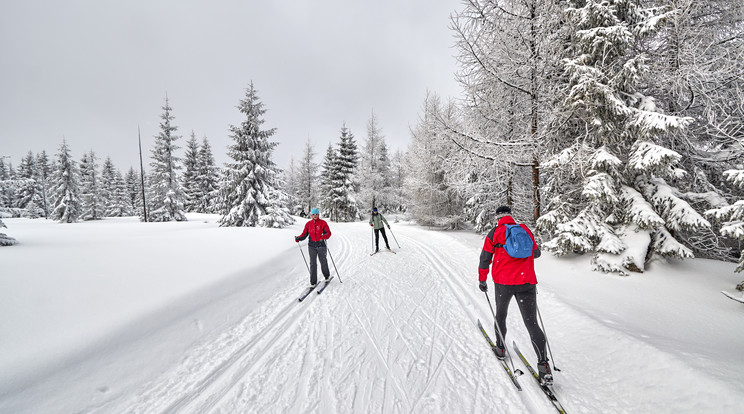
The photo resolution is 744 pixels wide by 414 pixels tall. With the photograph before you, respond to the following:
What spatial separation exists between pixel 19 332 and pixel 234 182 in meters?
17.7

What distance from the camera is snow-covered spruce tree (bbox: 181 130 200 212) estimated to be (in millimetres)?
33944

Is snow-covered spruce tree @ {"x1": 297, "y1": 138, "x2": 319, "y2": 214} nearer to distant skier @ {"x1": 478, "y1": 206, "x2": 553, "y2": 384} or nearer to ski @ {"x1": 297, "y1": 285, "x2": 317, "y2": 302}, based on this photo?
ski @ {"x1": 297, "y1": 285, "x2": 317, "y2": 302}

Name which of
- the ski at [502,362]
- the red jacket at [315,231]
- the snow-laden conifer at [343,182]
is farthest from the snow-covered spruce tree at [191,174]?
the ski at [502,362]

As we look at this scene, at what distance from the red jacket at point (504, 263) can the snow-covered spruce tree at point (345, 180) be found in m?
Result: 24.4

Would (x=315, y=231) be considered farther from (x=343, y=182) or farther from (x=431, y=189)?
(x=343, y=182)

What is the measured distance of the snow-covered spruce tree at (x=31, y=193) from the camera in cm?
3703

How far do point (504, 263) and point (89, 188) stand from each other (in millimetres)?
48704

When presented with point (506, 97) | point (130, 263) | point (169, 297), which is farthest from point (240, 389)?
point (506, 97)

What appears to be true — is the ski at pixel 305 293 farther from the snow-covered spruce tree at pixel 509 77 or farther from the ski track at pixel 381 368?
the snow-covered spruce tree at pixel 509 77

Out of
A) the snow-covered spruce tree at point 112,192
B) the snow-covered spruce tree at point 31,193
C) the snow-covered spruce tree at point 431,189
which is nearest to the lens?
the snow-covered spruce tree at point 431,189

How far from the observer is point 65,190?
2683 cm

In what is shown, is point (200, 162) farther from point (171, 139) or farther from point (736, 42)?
point (736, 42)

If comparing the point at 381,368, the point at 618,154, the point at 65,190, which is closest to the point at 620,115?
the point at 618,154

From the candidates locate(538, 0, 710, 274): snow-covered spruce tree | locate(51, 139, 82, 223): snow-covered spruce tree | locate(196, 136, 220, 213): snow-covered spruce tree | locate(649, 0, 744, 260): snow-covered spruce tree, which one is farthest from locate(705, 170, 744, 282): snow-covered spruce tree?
locate(51, 139, 82, 223): snow-covered spruce tree
